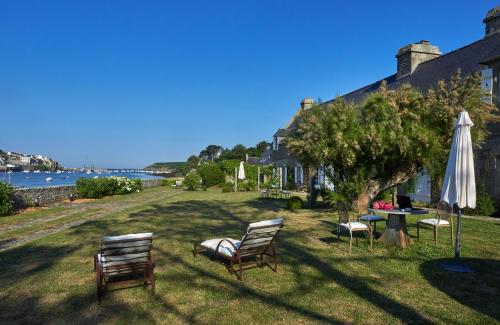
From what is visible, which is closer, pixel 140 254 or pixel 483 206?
pixel 140 254

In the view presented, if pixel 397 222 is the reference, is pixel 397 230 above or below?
below

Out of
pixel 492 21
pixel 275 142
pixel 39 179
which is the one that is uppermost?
pixel 492 21

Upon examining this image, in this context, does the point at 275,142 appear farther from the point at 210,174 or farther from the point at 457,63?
the point at 457,63

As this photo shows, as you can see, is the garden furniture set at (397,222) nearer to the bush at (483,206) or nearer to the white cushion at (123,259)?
the white cushion at (123,259)

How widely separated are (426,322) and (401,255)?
11.2 feet

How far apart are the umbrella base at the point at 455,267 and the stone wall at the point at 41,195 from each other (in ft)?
56.4

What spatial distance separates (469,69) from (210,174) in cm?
2588

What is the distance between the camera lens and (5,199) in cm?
1492

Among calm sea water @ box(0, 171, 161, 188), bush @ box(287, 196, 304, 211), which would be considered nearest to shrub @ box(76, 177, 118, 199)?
calm sea water @ box(0, 171, 161, 188)

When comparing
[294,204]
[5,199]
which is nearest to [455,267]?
[294,204]

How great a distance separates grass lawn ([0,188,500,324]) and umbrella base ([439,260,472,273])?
142mm

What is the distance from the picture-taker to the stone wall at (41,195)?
17.0 meters

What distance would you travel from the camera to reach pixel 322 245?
29.1 ft

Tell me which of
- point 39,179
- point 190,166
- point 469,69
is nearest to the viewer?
point 469,69
